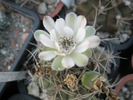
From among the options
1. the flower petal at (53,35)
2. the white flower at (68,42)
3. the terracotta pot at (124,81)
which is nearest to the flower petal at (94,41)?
the white flower at (68,42)

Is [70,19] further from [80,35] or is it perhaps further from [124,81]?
[124,81]

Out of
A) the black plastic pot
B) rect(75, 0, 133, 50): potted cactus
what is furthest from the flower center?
the black plastic pot

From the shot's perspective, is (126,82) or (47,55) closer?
(47,55)

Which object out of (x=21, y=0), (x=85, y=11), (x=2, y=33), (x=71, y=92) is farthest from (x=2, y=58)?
(x=71, y=92)

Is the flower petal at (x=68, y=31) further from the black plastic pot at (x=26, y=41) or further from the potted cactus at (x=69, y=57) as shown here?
the black plastic pot at (x=26, y=41)

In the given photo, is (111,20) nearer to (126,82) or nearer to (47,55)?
(126,82)
